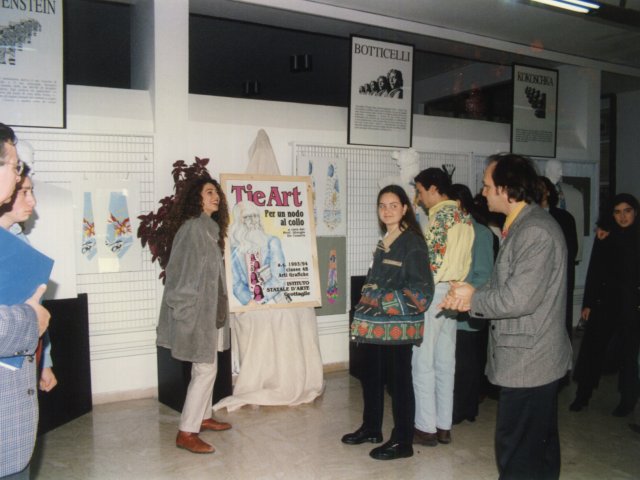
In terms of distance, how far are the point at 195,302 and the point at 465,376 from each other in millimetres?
1894

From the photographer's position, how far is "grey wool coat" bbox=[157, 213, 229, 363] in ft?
10.6

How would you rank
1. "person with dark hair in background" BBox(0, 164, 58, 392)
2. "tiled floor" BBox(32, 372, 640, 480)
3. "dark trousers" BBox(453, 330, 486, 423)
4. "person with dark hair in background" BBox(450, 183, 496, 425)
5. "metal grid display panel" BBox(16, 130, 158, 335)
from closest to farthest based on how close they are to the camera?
"person with dark hair in background" BBox(0, 164, 58, 392)
"tiled floor" BBox(32, 372, 640, 480)
"person with dark hair in background" BBox(450, 183, 496, 425)
"dark trousers" BBox(453, 330, 486, 423)
"metal grid display panel" BBox(16, 130, 158, 335)

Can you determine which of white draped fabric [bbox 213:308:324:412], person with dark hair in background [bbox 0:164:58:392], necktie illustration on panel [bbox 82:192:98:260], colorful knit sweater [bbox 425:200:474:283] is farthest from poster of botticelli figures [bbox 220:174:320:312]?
person with dark hair in background [bbox 0:164:58:392]

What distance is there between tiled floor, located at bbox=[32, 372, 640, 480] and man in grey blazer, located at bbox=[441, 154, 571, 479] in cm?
95

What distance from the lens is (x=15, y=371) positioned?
1641 millimetres

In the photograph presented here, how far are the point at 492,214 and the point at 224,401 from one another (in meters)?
2.50

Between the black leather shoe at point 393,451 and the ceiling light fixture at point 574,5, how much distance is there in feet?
10.5

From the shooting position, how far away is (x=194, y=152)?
4.61 m

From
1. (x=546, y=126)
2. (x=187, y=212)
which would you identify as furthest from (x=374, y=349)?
(x=546, y=126)

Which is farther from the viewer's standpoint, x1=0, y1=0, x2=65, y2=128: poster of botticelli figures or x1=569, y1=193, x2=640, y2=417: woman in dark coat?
x1=569, y1=193, x2=640, y2=417: woman in dark coat

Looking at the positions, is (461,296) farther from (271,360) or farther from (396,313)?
(271,360)

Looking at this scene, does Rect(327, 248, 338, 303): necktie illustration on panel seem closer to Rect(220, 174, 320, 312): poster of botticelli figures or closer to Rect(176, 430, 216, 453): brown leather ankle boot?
Rect(220, 174, 320, 312): poster of botticelli figures

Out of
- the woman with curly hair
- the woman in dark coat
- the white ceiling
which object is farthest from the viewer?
the white ceiling

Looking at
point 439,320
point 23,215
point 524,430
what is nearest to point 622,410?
point 439,320
